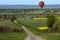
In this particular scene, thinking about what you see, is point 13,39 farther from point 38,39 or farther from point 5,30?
point 5,30

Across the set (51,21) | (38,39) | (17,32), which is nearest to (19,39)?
(38,39)

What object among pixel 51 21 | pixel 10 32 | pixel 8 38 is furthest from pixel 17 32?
pixel 51 21

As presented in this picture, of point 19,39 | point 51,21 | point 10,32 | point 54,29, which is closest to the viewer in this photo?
point 19,39

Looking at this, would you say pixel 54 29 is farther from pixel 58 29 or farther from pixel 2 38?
pixel 2 38

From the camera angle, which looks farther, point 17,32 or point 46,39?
point 17,32

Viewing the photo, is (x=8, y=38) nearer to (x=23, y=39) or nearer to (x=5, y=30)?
(x=23, y=39)

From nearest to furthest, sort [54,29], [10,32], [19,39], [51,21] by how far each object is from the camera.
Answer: [19,39] → [10,32] → [54,29] → [51,21]

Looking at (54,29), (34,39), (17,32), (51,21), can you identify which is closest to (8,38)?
(34,39)

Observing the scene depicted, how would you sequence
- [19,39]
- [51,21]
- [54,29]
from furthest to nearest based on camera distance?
[51,21], [54,29], [19,39]

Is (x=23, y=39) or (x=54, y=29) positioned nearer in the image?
(x=23, y=39)
